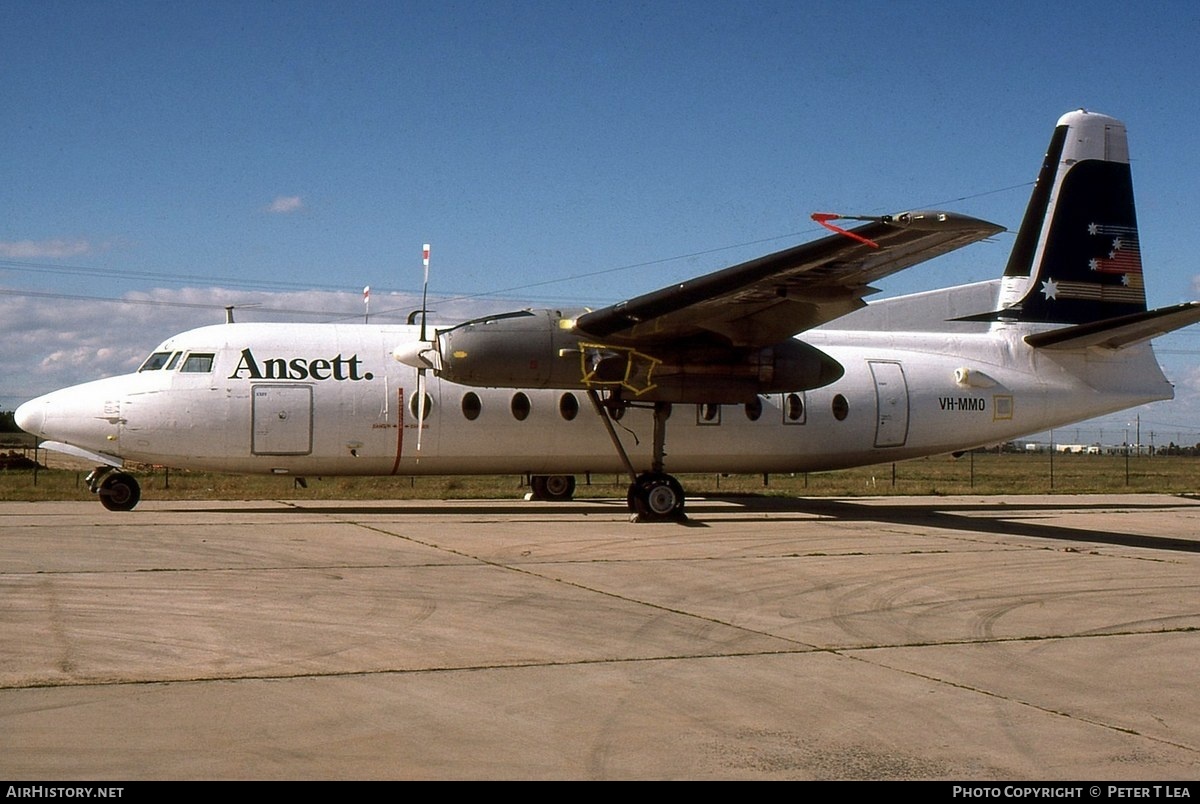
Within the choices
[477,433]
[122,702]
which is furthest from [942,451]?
[122,702]

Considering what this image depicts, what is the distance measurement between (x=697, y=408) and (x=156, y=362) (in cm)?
890

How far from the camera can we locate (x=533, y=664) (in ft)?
23.2

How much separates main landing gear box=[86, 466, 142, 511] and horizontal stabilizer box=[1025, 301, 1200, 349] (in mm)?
16013

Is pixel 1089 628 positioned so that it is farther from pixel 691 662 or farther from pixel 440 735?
pixel 440 735

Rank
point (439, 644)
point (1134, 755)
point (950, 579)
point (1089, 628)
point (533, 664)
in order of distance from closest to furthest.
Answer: point (1134, 755), point (533, 664), point (439, 644), point (1089, 628), point (950, 579)

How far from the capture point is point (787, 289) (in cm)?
1542

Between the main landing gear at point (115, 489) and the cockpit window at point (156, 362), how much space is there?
66.8 inches

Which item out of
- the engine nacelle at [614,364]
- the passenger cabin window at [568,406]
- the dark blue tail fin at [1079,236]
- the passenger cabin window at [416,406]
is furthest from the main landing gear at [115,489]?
the dark blue tail fin at [1079,236]

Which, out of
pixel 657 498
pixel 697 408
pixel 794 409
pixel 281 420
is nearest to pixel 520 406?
pixel 657 498

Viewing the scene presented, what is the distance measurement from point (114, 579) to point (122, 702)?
466 cm

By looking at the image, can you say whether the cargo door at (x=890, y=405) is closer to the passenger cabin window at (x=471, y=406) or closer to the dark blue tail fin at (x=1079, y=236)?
the dark blue tail fin at (x=1079, y=236)

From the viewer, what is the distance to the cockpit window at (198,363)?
17.5 meters

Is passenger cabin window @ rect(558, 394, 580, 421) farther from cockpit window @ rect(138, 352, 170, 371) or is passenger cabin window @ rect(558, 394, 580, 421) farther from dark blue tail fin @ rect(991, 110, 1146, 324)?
dark blue tail fin @ rect(991, 110, 1146, 324)

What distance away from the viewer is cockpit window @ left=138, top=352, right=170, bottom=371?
17.7 m
